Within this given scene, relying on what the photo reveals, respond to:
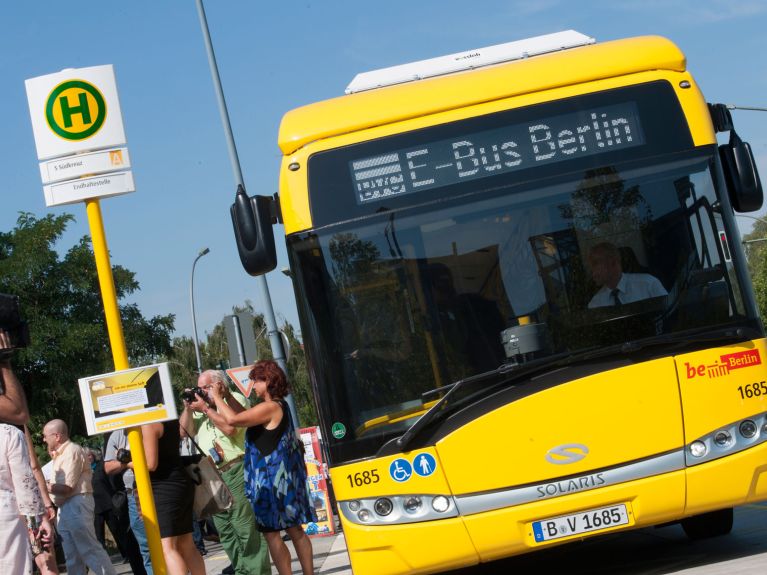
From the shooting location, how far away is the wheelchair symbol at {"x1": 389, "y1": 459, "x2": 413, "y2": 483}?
7516mm

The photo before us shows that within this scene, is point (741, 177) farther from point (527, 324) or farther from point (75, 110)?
point (75, 110)

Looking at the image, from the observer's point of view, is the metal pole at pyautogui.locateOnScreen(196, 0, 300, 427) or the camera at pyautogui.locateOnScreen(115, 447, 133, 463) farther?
the metal pole at pyautogui.locateOnScreen(196, 0, 300, 427)

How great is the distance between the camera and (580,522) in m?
7.46

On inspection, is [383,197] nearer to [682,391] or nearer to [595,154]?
[595,154]

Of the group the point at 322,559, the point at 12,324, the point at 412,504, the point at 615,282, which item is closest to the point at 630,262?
the point at 615,282

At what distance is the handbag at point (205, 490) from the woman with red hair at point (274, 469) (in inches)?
8.8

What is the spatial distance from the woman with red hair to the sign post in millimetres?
2192

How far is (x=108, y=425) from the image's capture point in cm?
732

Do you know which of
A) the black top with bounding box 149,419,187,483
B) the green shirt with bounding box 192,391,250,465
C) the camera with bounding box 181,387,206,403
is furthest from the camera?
the green shirt with bounding box 192,391,250,465

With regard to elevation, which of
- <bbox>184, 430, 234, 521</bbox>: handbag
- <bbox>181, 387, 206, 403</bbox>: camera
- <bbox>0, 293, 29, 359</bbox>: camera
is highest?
<bbox>0, 293, 29, 359</bbox>: camera

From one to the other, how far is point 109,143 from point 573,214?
292 cm

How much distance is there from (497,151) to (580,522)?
235 cm

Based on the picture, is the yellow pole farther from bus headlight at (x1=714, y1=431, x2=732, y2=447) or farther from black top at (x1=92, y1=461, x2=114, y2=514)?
black top at (x1=92, y1=461, x2=114, y2=514)

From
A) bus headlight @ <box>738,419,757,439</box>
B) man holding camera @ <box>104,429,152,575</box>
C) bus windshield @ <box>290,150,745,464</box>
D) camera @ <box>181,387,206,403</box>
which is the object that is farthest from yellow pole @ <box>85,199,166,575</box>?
man holding camera @ <box>104,429,152,575</box>
